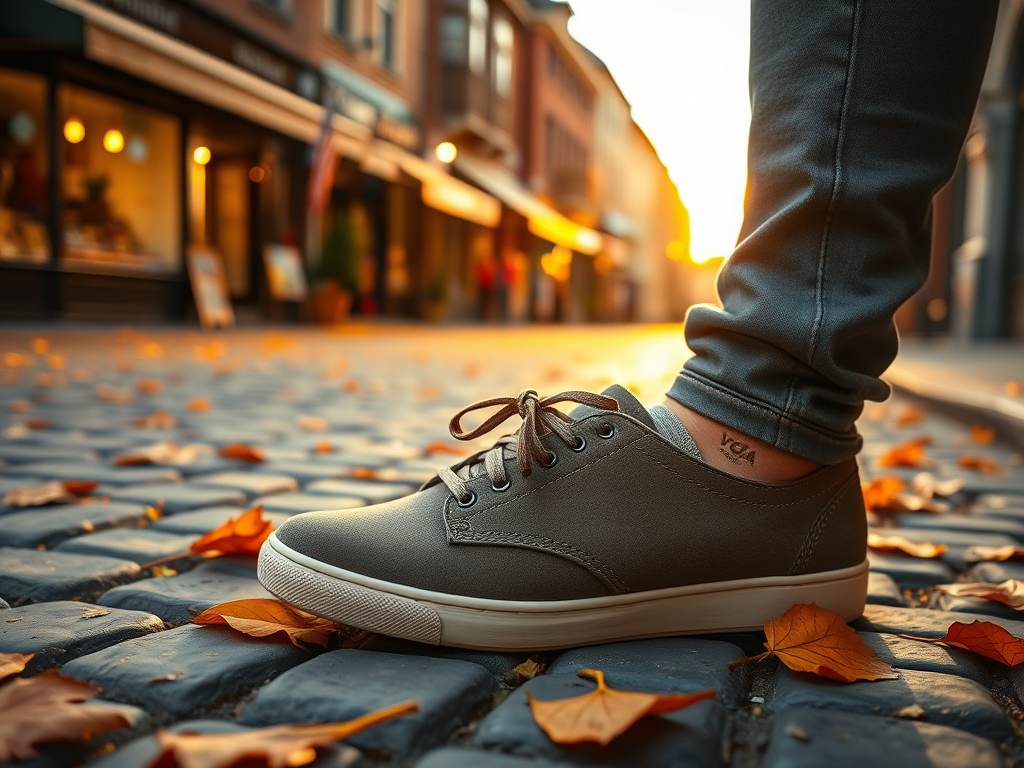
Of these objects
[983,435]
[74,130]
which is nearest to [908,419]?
[983,435]

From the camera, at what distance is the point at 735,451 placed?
123cm

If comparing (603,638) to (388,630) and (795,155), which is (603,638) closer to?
(388,630)

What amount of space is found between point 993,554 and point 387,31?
17.6 meters

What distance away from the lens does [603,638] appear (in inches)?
45.4

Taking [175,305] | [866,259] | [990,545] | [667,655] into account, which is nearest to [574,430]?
[667,655]

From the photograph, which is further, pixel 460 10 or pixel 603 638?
pixel 460 10

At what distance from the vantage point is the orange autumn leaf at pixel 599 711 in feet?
2.77

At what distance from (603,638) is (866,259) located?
594 millimetres

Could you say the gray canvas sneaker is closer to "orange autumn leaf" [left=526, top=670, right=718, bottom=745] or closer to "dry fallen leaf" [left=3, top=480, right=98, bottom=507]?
"orange autumn leaf" [left=526, top=670, right=718, bottom=745]

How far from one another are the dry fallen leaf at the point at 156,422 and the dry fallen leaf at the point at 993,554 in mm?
2518

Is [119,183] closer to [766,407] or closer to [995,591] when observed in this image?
[766,407]

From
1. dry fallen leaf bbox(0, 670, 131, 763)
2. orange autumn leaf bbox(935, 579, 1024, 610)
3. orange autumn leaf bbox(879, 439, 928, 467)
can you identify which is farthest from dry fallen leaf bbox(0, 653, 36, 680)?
orange autumn leaf bbox(879, 439, 928, 467)

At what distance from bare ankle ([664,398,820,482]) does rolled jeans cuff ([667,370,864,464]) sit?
1cm

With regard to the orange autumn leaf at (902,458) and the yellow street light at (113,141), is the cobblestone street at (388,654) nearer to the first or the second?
the orange autumn leaf at (902,458)
